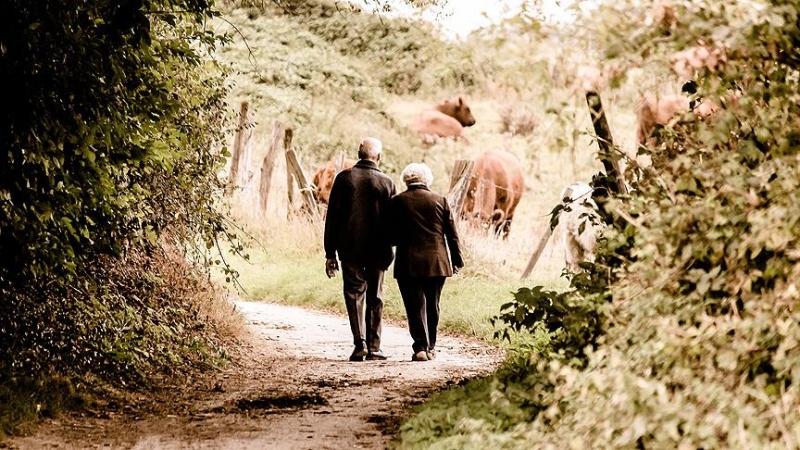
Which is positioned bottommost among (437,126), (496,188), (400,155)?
(496,188)

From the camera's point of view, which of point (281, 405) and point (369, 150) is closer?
point (281, 405)

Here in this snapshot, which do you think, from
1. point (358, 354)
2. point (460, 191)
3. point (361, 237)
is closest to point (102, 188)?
point (361, 237)

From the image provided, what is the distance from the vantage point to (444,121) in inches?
1379

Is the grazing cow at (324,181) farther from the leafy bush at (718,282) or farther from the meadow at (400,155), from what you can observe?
the leafy bush at (718,282)

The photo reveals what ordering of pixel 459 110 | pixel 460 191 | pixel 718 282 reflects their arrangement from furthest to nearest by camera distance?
pixel 459 110 < pixel 460 191 < pixel 718 282

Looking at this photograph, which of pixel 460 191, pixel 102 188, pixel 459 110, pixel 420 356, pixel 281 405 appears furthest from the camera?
pixel 459 110

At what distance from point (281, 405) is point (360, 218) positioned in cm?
273

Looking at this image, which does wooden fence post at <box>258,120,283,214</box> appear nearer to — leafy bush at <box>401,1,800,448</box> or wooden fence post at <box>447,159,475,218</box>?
wooden fence post at <box>447,159,475,218</box>

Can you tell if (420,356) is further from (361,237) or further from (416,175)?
(416,175)

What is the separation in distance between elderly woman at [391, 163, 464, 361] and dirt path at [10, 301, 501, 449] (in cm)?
42

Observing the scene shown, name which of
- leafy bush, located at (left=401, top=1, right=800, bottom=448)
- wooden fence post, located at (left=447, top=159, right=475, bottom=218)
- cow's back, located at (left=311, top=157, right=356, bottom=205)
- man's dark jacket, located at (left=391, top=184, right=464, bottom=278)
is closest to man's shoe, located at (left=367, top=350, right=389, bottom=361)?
man's dark jacket, located at (left=391, top=184, right=464, bottom=278)

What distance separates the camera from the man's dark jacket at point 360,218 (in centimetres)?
959

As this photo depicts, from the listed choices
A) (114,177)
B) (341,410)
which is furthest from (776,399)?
(114,177)

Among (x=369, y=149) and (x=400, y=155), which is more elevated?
(x=400, y=155)
